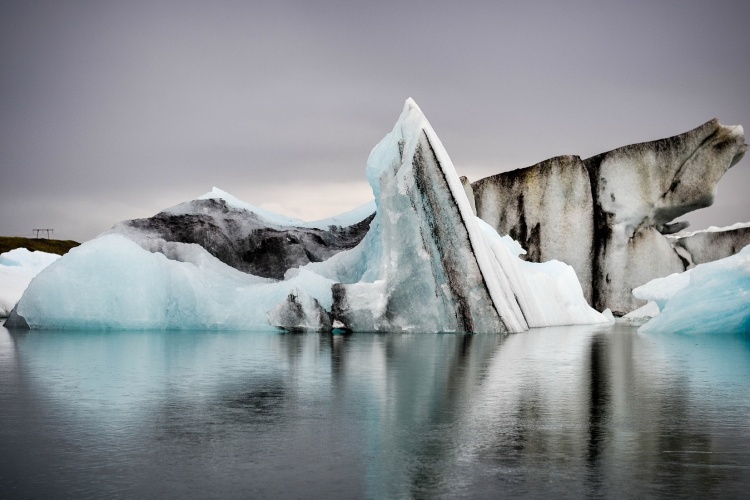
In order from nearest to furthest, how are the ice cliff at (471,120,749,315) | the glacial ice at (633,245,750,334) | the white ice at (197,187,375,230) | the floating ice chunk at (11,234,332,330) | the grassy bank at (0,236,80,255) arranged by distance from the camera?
the glacial ice at (633,245,750,334) → the floating ice chunk at (11,234,332,330) → the ice cliff at (471,120,749,315) → the white ice at (197,187,375,230) → the grassy bank at (0,236,80,255)

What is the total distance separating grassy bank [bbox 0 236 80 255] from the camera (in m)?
62.7

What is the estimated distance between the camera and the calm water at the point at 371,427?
3.35 metres

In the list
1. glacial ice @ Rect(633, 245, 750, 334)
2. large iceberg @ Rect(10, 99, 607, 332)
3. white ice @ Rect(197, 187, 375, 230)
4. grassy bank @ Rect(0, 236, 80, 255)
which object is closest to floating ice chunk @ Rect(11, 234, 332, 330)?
large iceberg @ Rect(10, 99, 607, 332)

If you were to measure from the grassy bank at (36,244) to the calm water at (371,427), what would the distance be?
58.1m

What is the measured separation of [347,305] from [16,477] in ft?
37.3

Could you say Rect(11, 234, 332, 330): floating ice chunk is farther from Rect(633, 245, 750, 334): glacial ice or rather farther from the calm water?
Rect(633, 245, 750, 334): glacial ice

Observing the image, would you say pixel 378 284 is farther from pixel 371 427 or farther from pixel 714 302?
pixel 371 427

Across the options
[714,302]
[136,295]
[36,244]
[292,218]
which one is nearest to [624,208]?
[292,218]

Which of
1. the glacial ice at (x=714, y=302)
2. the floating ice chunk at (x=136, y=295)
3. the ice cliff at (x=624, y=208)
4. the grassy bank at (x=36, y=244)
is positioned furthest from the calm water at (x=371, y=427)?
the grassy bank at (x=36, y=244)

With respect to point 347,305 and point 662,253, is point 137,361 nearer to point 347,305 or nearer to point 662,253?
point 347,305

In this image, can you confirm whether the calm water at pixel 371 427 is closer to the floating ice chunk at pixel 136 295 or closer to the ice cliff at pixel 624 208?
the floating ice chunk at pixel 136 295

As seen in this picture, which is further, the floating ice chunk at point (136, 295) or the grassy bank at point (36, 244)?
the grassy bank at point (36, 244)

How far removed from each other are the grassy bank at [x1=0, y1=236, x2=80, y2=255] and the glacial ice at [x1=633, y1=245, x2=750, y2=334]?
54.5 meters

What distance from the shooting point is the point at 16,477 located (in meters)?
3.43
